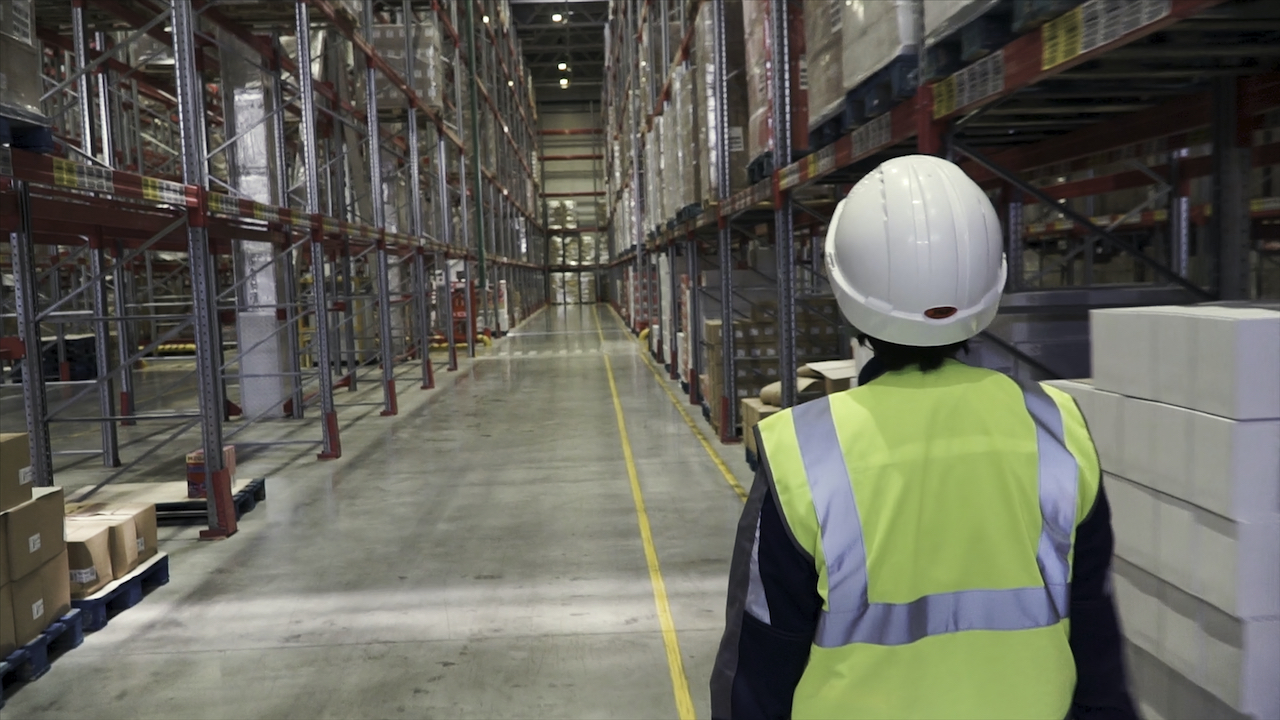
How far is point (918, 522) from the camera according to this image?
4.15ft

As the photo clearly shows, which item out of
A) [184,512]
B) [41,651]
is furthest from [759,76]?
[41,651]

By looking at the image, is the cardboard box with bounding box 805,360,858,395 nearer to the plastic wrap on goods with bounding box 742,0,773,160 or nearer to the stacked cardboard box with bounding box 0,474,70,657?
the plastic wrap on goods with bounding box 742,0,773,160

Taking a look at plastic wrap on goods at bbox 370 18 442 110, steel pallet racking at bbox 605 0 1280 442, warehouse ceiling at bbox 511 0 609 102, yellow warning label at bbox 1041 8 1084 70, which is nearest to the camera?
yellow warning label at bbox 1041 8 1084 70

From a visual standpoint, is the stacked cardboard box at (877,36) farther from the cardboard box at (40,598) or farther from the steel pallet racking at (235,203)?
Result: the cardboard box at (40,598)

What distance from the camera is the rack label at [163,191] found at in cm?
511

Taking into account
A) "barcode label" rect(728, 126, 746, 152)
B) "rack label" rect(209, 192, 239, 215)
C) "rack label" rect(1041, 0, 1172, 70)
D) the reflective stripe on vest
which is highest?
"barcode label" rect(728, 126, 746, 152)

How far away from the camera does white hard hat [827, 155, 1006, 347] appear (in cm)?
130

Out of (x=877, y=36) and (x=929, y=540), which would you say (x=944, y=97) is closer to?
(x=877, y=36)

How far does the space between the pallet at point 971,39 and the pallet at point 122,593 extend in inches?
180

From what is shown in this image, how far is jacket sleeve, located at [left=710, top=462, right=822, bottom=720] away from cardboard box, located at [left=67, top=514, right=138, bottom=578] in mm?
4538

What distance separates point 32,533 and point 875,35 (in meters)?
4.31

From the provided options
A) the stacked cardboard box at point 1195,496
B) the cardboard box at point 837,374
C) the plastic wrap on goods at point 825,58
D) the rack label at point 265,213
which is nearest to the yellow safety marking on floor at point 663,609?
the cardboard box at point 837,374

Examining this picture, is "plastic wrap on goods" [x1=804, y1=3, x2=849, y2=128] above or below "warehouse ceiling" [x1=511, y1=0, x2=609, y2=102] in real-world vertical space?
below

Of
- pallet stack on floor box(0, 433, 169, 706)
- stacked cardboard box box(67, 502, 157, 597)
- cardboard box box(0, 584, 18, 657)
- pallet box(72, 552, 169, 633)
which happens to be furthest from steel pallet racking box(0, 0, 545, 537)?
cardboard box box(0, 584, 18, 657)
